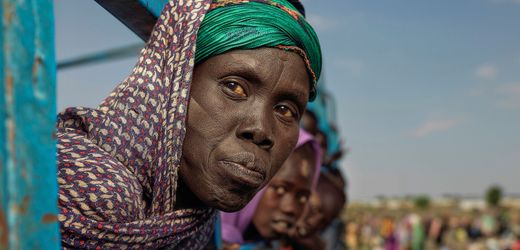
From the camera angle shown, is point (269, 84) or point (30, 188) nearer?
point (30, 188)

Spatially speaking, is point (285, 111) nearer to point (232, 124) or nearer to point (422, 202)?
point (232, 124)

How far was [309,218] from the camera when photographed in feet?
18.5

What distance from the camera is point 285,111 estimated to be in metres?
1.84

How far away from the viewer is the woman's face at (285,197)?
3.90 m

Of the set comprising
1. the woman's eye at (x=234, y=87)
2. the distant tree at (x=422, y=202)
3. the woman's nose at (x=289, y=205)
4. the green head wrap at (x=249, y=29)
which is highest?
the green head wrap at (x=249, y=29)

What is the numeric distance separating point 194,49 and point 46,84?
778 mm

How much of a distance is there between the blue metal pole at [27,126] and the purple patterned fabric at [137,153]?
20.0 inches

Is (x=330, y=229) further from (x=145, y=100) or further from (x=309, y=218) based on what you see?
(x=145, y=100)

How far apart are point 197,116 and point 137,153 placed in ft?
0.67

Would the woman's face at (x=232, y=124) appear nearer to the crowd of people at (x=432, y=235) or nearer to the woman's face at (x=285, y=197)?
the woman's face at (x=285, y=197)

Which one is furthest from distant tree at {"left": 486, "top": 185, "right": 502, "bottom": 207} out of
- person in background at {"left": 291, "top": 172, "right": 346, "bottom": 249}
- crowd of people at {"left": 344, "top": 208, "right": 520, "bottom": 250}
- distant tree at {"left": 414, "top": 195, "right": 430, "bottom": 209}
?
person in background at {"left": 291, "top": 172, "right": 346, "bottom": 249}

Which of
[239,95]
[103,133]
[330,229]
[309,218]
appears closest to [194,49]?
[239,95]

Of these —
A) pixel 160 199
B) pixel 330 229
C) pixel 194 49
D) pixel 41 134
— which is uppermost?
pixel 194 49

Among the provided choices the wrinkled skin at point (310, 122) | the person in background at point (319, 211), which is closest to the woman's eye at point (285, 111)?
the person in background at point (319, 211)
